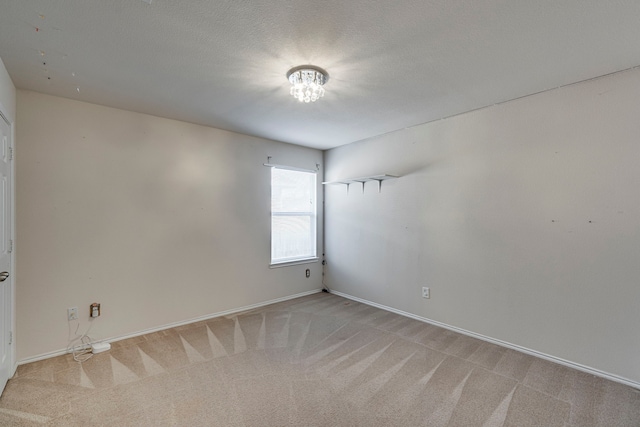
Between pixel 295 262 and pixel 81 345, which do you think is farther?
pixel 295 262

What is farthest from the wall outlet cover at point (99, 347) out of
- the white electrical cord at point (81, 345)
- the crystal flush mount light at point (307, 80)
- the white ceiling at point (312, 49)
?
the crystal flush mount light at point (307, 80)

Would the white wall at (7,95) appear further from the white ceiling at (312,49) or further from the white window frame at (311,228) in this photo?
the white window frame at (311,228)

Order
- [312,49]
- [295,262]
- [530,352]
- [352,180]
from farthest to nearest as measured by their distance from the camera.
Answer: [295,262]
[352,180]
[530,352]
[312,49]

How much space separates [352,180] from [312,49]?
226 cm

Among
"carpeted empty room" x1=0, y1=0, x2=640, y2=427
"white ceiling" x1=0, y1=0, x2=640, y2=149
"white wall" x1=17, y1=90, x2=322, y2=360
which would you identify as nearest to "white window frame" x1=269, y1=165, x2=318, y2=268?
"white wall" x1=17, y1=90, x2=322, y2=360

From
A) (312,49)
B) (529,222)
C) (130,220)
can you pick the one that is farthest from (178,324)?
(529,222)

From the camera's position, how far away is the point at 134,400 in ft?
6.61

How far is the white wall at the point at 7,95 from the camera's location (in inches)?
81.5

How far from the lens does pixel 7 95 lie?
222cm

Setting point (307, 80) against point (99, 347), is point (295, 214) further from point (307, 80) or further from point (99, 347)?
point (99, 347)

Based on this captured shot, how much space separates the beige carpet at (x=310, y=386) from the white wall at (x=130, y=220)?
46 cm

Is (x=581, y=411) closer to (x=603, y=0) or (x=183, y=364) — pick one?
(x=603, y=0)

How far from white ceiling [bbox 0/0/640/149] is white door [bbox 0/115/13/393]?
1.92 feet

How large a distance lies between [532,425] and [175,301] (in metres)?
3.43
